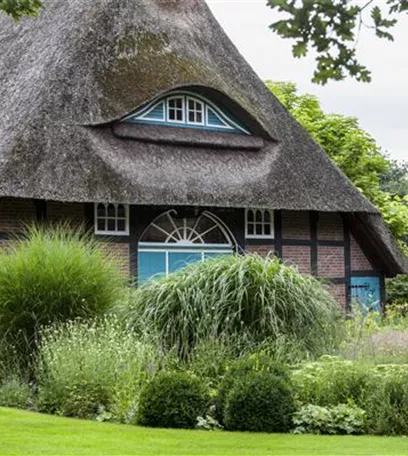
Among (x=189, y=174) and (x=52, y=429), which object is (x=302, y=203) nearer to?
(x=189, y=174)

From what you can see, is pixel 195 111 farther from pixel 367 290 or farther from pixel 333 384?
pixel 333 384

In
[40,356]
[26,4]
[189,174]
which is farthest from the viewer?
[189,174]

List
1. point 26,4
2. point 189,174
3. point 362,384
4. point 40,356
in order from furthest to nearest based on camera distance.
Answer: point 189,174, point 40,356, point 362,384, point 26,4

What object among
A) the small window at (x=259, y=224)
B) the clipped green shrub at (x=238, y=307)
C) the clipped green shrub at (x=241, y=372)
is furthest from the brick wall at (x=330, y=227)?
the clipped green shrub at (x=241, y=372)

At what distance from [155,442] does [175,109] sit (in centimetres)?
1356

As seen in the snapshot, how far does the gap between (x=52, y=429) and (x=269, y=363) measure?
2399mm

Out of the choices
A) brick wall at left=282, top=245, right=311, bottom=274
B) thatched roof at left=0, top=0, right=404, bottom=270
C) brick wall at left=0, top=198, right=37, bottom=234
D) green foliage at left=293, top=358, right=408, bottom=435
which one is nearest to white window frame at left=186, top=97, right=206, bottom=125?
thatched roof at left=0, top=0, right=404, bottom=270

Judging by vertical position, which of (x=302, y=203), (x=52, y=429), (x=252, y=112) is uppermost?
(x=252, y=112)

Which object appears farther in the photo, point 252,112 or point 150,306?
point 252,112

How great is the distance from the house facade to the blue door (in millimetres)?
37

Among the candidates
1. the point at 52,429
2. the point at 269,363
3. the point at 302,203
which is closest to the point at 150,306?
the point at 269,363

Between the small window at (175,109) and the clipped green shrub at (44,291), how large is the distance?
798 cm

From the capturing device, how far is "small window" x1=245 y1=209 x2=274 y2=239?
878 inches

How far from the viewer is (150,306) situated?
13508 mm
